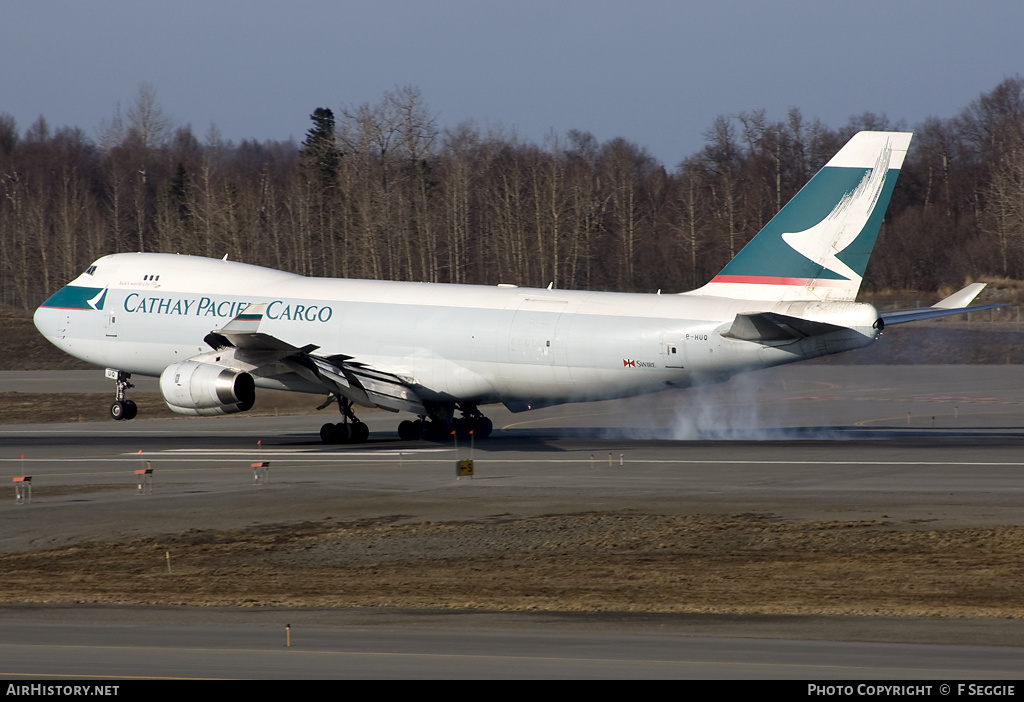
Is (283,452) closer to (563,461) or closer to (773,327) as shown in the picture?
(563,461)

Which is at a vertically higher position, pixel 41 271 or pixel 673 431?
pixel 41 271

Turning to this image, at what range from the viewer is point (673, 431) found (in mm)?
39750

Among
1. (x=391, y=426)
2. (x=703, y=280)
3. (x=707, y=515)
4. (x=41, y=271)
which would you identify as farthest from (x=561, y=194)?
(x=707, y=515)

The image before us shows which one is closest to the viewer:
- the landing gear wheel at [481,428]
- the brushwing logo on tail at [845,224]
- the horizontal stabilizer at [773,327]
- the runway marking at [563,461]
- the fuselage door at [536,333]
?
the runway marking at [563,461]

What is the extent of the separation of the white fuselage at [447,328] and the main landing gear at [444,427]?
194cm

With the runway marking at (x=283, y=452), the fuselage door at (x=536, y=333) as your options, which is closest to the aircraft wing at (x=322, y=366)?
the runway marking at (x=283, y=452)

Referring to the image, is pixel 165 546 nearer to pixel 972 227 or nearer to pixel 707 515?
pixel 707 515

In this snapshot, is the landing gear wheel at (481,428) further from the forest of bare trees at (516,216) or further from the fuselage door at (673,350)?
the forest of bare trees at (516,216)

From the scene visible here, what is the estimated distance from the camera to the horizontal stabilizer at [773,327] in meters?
30.0

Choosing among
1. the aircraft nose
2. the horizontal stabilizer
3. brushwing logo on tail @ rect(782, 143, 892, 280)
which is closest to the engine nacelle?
the aircraft nose

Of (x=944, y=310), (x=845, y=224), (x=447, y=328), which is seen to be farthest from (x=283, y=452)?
(x=944, y=310)

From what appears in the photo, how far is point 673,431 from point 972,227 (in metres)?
73.9

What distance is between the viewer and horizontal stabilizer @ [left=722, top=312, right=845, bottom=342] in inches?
1181
